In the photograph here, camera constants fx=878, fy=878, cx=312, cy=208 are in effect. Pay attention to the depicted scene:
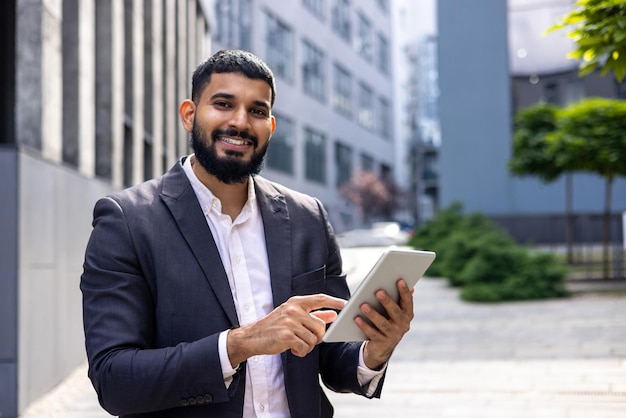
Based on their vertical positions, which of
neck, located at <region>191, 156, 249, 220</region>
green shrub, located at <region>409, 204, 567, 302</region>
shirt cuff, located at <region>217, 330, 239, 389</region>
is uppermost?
neck, located at <region>191, 156, 249, 220</region>

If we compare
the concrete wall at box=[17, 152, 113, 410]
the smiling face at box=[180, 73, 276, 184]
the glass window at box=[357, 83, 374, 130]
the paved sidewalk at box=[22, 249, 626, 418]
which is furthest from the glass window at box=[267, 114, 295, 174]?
the smiling face at box=[180, 73, 276, 184]

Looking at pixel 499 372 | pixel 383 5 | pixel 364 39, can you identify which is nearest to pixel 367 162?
pixel 364 39

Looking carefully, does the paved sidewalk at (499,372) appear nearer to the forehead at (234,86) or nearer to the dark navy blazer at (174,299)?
the dark navy blazer at (174,299)

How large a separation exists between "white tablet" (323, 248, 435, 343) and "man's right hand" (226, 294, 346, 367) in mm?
55

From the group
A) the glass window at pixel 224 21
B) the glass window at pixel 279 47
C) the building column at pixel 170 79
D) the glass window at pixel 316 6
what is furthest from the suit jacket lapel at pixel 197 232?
the glass window at pixel 316 6

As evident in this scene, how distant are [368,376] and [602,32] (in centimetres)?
223

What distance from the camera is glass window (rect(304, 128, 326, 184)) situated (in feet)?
171

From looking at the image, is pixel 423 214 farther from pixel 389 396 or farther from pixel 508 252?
pixel 389 396

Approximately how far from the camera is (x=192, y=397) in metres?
2.45

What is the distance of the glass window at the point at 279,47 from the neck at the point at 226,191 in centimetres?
4214

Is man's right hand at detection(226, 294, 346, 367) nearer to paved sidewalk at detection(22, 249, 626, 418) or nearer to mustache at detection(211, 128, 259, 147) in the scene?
mustache at detection(211, 128, 259, 147)

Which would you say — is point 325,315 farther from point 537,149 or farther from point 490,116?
point 490,116

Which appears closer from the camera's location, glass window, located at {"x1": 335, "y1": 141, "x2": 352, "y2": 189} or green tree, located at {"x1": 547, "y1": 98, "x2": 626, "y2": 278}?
green tree, located at {"x1": 547, "y1": 98, "x2": 626, "y2": 278}

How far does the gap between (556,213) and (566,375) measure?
2327 centimetres
